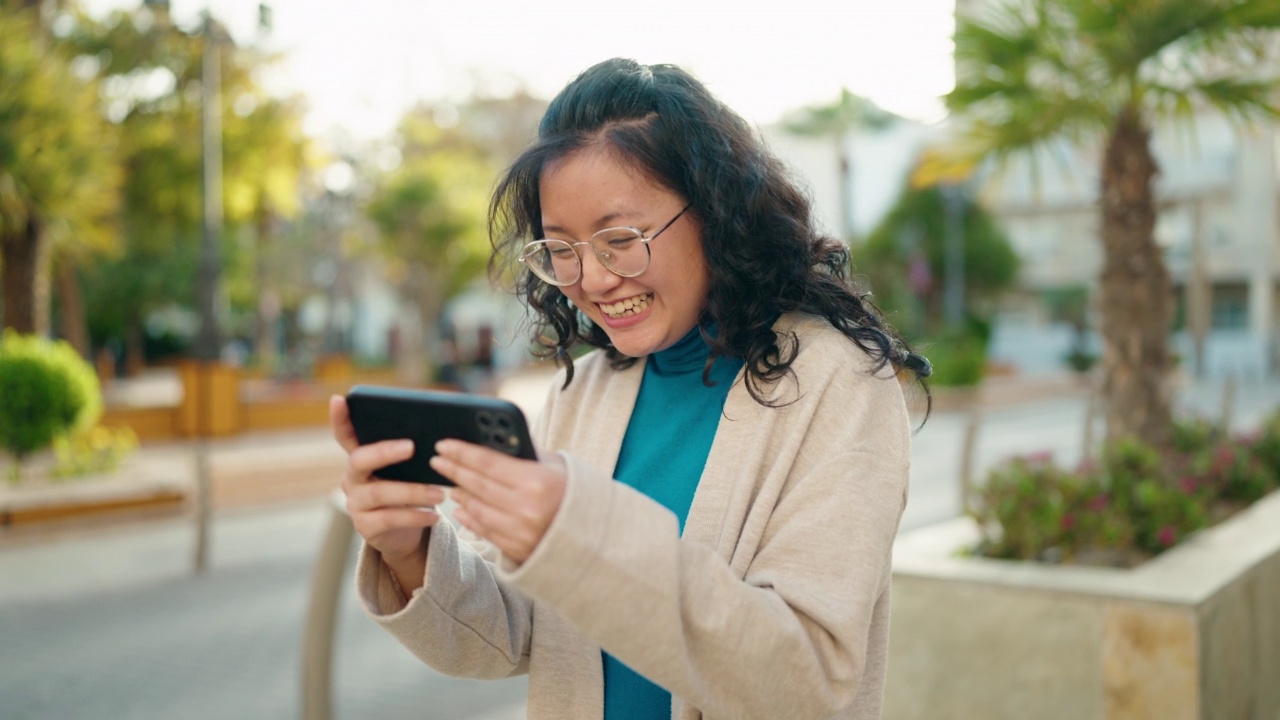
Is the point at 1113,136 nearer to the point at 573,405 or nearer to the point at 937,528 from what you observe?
the point at 937,528

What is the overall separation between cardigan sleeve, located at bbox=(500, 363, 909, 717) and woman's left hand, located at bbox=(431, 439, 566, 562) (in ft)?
0.06

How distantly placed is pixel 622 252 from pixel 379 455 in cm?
48

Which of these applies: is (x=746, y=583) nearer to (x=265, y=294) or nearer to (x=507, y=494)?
(x=507, y=494)

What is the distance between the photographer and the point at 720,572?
1.42 meters

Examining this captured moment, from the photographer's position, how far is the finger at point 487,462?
1.32 metres

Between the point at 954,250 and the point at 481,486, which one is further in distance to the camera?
the point at 954,250

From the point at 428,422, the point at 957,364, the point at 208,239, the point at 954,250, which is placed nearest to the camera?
the point at 428,422

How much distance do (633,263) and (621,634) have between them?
0.60 meters

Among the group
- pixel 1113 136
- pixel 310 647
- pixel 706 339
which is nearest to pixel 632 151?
pixel 706 339

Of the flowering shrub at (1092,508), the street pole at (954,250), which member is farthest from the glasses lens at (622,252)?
the street pole at (954,250)

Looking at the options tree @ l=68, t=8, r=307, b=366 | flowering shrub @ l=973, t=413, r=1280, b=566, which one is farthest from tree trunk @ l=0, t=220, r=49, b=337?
flowering shrub @ l=973, t=413, r=1280, b=566

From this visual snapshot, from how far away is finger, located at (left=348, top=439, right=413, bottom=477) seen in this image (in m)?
1.48

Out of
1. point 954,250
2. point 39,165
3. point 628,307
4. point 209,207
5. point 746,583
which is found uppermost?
point 39,165

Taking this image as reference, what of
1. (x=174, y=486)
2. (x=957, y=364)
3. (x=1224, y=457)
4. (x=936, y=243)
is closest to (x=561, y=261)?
(x=1224, y=457)
